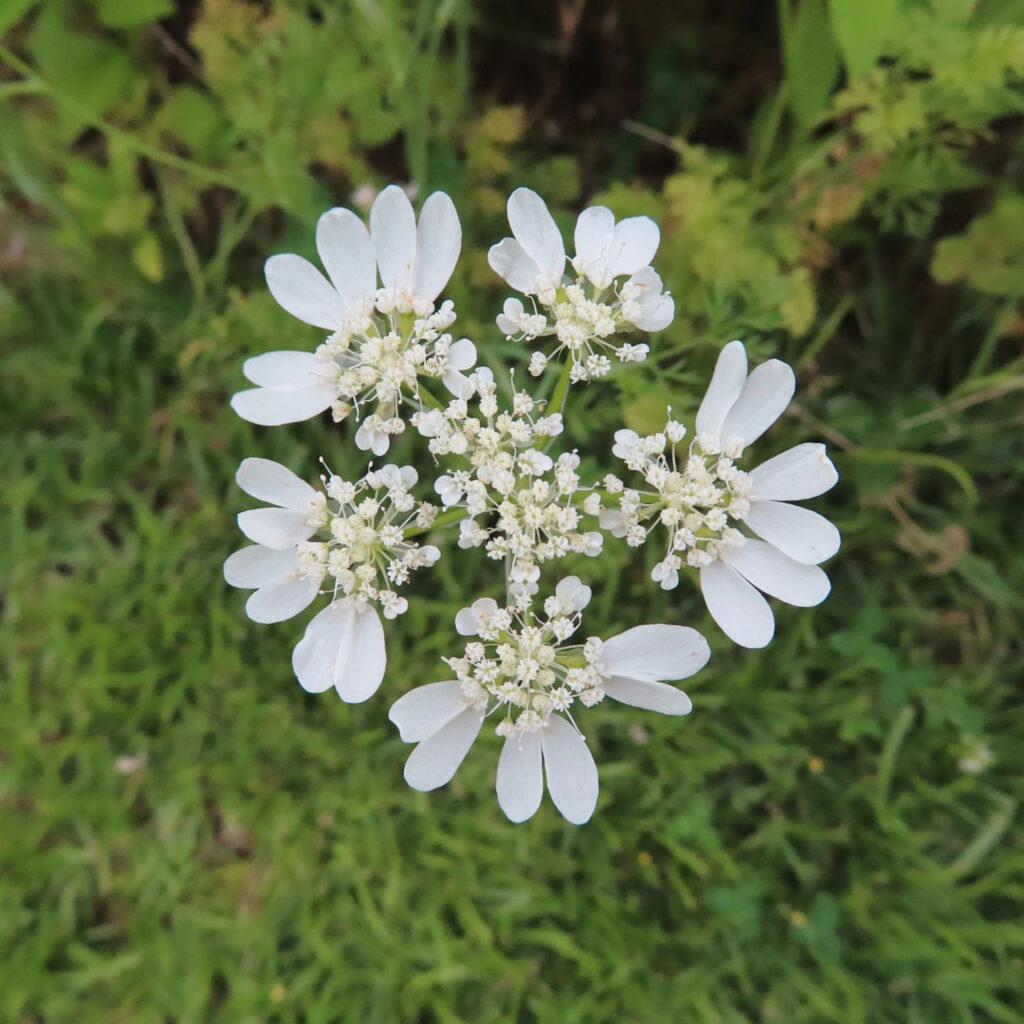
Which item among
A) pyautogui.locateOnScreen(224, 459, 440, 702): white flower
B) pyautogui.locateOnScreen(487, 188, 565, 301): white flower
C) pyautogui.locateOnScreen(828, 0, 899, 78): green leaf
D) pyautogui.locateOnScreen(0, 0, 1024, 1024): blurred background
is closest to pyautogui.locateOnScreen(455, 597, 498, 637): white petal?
pyautogui.locateOnScreen(224, 459, 440, 702): white flower

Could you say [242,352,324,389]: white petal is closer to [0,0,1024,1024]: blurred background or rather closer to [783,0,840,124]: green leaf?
[0,0,1024,1024]: blurred background

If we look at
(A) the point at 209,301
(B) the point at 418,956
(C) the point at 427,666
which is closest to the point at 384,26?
(A) the point at 209,301

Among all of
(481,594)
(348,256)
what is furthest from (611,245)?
(481,594)

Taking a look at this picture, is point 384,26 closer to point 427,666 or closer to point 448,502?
point 448,502

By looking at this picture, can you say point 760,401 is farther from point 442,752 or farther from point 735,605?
point 442,752

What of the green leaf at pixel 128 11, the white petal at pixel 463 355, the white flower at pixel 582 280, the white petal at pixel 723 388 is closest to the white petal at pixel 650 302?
the white flower at pixel 582 280
